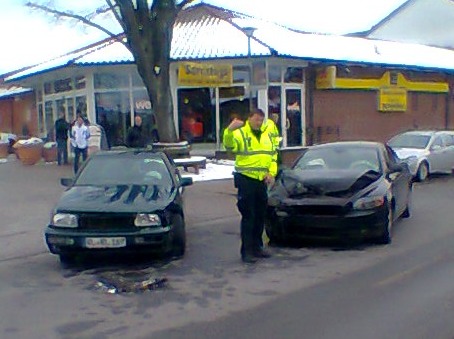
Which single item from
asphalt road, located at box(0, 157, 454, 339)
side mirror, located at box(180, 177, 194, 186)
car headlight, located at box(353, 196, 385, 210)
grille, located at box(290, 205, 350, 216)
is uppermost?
side mirror, located at box(180, 177, 194, 186)

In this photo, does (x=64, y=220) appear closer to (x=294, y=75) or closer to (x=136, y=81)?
(x=136, y=81)

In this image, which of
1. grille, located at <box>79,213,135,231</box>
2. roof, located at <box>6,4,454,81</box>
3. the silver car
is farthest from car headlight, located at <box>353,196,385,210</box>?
roof, located at <box>6,4,454,81</box>

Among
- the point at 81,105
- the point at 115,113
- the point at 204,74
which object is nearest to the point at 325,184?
the point at 204,74

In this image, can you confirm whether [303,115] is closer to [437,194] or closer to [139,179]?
[437,194]

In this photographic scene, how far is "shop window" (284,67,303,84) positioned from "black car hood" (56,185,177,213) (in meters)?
14.9

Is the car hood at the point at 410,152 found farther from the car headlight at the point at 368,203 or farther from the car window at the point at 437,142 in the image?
the car headlight at the point at 368,203

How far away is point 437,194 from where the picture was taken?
1416 centimetres

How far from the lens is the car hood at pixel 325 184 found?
840cm

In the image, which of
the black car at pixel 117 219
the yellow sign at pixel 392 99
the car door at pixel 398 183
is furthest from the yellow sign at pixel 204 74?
the black car at pixel 117 219

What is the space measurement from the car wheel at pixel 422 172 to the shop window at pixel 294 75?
7122 mm

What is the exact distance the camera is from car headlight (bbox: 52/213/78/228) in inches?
291

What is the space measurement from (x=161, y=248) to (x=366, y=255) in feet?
8.88

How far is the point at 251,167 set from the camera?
298 inches

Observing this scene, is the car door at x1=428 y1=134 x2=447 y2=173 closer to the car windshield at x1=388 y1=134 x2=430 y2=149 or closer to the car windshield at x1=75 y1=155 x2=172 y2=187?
the car windshield at x1=388 y1=134 x2=430 y2=149
